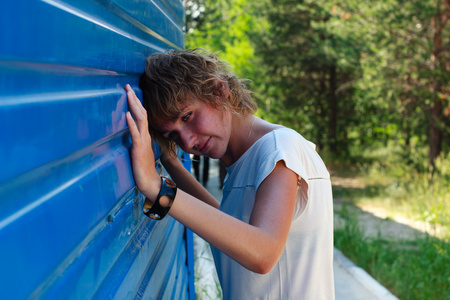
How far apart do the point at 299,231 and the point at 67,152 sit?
3.53 ft

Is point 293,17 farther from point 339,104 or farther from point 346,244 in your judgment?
point 346,244

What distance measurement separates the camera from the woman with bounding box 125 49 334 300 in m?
1.38

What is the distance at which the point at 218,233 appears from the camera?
1.26m

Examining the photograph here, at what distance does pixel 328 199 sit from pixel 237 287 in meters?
0.48

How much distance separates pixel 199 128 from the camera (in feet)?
5.59

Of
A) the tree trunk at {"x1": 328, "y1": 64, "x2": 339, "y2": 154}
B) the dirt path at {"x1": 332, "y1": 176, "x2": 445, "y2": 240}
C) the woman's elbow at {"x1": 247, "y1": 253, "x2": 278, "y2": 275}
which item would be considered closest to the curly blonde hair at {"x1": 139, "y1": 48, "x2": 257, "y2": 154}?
the woman's elbow at {"x1": 247, "y1": 253, "x2": 278, "y2": 275}

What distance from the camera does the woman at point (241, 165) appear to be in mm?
1376

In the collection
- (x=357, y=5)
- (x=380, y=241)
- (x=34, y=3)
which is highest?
(x=357, y=5)

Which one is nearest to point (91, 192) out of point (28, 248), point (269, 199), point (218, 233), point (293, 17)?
point (28, 248)

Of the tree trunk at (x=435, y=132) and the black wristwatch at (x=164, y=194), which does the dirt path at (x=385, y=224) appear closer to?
the tree trunk at (x=435, y=132)

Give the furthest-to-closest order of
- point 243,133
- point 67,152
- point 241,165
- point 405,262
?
1. point 405,262
2. point 243,133
3. point 241,165
4. point 67,152

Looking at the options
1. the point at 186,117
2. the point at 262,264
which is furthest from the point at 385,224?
the point at 262,264

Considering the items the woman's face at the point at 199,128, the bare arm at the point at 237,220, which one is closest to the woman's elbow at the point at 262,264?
the bare arm at the point at 237,220

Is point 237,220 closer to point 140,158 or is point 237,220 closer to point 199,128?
point 140,158
